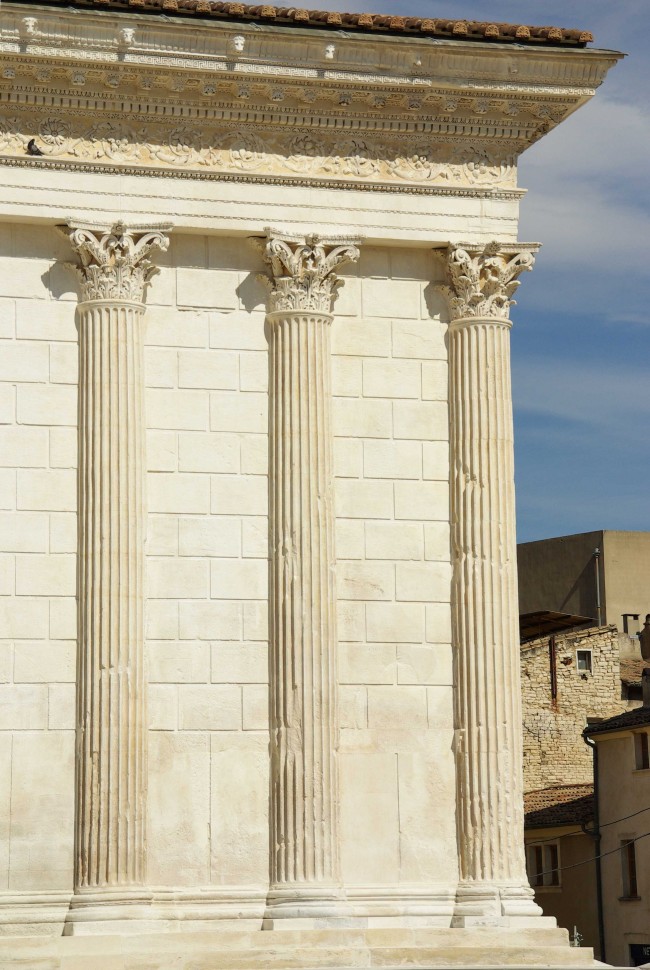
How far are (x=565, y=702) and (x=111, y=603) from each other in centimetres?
3328

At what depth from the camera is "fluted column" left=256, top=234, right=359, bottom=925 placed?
21.4 m

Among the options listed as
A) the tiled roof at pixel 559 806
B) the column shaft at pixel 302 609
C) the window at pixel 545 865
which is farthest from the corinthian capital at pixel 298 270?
the window at pixel 545 865

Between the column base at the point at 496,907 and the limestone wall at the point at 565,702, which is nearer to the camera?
the column base at the point at 496,907

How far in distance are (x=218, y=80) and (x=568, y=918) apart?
3517 cm

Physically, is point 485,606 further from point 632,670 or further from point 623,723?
point 632,670

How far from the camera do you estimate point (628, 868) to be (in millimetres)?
48906

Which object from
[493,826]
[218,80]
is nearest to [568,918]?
[493,826]

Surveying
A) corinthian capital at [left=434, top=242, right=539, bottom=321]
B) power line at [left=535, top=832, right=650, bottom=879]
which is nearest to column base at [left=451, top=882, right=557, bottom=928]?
corinthian capital at [left=434, top=242, right=539, bottom=321]

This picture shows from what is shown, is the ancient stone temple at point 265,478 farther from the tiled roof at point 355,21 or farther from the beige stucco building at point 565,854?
the beige stucco building at point 565,854

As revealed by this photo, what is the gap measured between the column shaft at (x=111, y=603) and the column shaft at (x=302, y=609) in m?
1.58

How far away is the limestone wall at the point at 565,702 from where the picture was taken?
52.5 meters

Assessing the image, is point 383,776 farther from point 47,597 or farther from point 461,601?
point 47,597

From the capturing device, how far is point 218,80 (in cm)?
2236

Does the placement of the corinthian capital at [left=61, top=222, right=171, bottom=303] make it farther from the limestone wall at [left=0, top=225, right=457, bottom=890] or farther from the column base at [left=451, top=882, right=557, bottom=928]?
the column base at [left=451, top=882, right=557, bottom=928]
